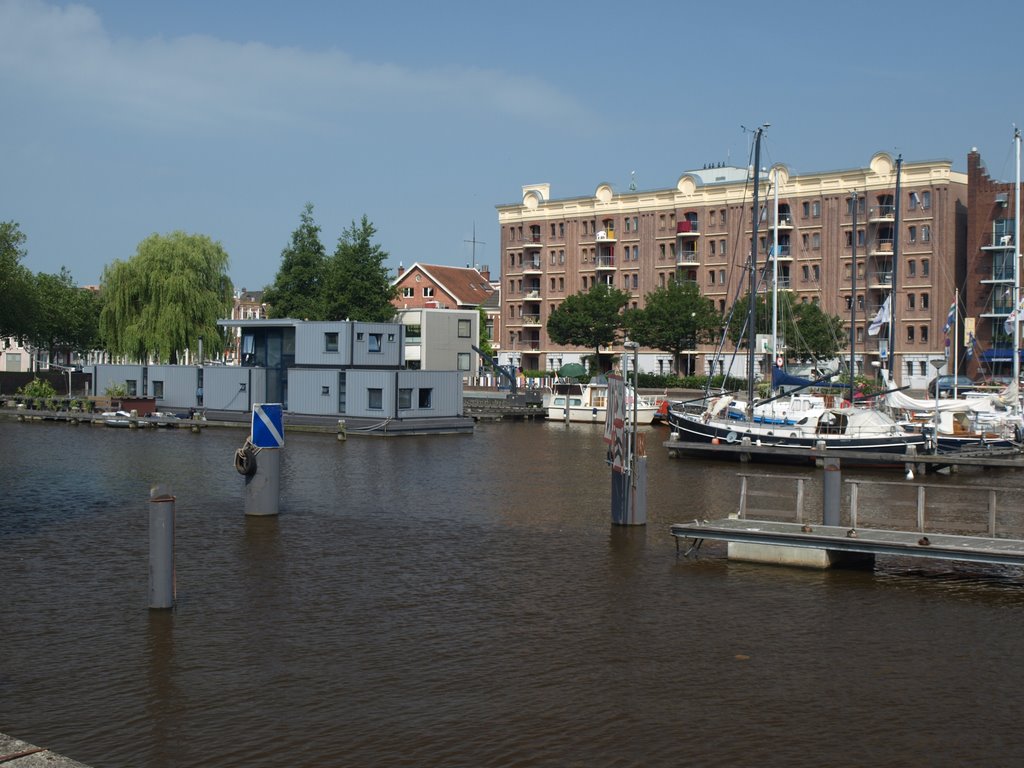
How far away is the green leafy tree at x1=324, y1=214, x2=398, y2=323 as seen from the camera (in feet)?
323

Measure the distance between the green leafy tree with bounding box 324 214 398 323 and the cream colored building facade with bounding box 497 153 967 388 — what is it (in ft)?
89.2

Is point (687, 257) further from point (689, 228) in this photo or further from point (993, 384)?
point (993, 384)

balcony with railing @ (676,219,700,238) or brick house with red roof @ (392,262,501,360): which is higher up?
balcony with railing @ (676,219,700,238)

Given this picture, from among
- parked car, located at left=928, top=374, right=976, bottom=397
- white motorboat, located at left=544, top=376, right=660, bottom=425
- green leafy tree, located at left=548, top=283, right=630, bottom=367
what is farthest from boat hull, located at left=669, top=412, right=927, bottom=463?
green leafy tree, located at left=548, top=283, right=630, bottom=367

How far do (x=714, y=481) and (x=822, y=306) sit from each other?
6583cm

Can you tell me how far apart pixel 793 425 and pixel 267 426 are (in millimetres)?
31372

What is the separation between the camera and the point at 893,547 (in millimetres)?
19859

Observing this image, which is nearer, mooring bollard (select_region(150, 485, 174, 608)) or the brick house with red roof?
mooring bollard (select_region(150, 485, 174, 608))

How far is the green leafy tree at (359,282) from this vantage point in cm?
9856

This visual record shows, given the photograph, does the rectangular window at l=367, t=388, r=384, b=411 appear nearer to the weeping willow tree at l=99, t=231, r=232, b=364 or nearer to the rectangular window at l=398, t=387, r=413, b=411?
the rectangular window at l=398, t=387, r=413, b=411

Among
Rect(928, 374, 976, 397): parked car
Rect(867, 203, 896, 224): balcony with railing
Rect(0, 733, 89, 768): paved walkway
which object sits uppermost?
Rect(867, 203, 896, 224): balcony with railing

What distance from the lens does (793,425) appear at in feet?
168

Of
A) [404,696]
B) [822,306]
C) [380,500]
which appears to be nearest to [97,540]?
[380,500]

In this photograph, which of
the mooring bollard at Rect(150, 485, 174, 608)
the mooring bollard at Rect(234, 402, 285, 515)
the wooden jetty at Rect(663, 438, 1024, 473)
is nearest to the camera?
the mooring bollard at Rect(150, 485, 174, 608)
